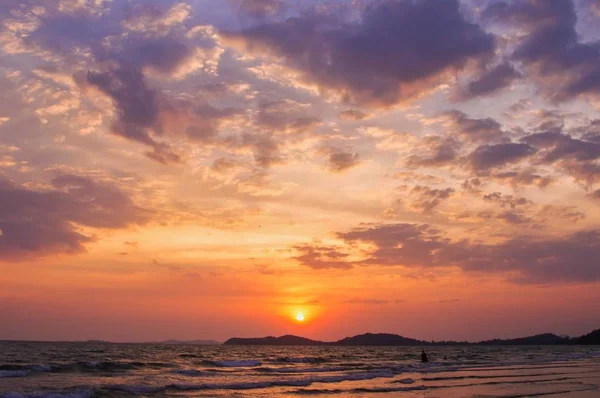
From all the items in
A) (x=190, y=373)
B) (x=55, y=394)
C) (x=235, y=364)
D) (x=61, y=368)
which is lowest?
(x=235, y=364)

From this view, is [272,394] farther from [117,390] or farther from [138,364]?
[138,364]

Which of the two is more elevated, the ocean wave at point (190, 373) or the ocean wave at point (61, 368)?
the ocean wave at point (61, 368)

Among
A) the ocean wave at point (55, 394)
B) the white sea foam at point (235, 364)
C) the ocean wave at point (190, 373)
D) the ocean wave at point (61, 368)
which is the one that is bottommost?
the white sea foam at point (235, 364)

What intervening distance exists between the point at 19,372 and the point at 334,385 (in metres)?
26.0

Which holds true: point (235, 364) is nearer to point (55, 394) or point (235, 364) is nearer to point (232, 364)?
point (232, 364)

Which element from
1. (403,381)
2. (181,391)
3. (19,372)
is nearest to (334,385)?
(403,381)

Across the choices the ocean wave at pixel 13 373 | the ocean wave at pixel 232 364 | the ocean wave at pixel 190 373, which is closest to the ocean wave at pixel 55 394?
the ocean wave at pixel 13 373

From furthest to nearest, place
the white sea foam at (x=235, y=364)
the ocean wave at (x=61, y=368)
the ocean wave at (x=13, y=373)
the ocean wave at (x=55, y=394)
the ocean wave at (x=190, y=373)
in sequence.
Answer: the white sea foam at (x=235, y=364)
the ocean wave at (x=190, y=373)
the ocean wave at (x=61, y=368)
the ocean wave at (x=13, y=373)
the ocean wave at (x=55, y=394)

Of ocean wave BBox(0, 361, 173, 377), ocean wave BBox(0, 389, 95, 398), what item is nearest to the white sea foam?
ocean wave BBox(0, 361, 173, 377)

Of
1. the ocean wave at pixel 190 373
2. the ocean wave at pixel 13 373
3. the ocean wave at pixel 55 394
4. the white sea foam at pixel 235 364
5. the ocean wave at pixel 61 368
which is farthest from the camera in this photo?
the white sea foam at pixel 235 364

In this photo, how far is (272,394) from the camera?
33.3 metres

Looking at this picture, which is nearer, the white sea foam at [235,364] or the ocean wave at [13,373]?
the ocean wave at [13,373]

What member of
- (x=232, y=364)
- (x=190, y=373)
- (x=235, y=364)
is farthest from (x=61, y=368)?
(x=235, y=364)

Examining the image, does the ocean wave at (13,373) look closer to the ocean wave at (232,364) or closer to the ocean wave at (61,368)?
the ocean wave at (61,368)
